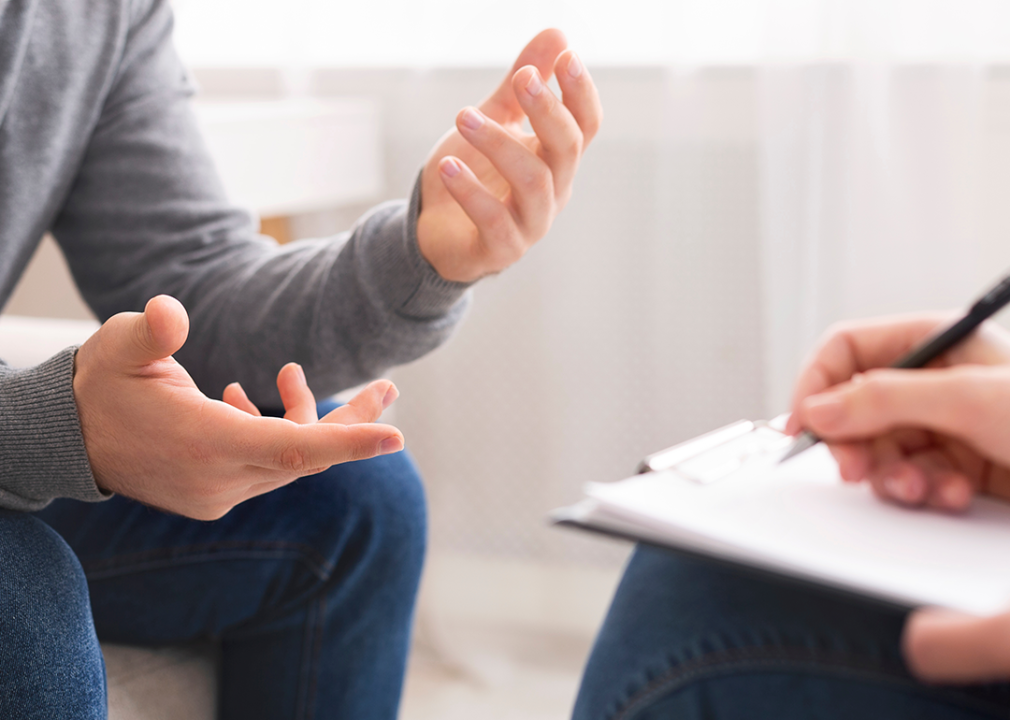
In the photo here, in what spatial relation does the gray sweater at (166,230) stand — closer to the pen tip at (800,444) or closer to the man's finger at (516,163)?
the man's finger at (516,163)

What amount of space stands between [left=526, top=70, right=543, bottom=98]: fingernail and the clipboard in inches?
10.5

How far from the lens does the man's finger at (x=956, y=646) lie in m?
0.29

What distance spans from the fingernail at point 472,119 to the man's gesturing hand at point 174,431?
0.60 feet

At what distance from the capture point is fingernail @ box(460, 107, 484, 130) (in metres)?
0.57

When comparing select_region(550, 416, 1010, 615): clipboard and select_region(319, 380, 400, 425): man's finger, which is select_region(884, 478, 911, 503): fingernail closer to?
select_region(550, 416, 1010, 615): clipboard

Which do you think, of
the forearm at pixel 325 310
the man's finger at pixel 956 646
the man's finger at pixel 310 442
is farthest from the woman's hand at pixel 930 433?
the forearm at pixel 325 310

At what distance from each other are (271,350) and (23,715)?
0.34m

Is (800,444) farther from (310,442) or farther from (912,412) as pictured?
(310,442)

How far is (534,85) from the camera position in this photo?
22.3 inches

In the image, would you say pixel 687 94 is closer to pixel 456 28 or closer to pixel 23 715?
pixel 456 28

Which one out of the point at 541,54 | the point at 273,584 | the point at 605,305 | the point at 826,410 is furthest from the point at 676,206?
the point at 826,410

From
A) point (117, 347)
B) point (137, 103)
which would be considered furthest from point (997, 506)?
point (137, 103)

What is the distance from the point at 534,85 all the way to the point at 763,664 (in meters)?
0.38

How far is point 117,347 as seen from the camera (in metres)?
0.45
